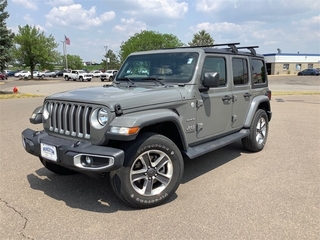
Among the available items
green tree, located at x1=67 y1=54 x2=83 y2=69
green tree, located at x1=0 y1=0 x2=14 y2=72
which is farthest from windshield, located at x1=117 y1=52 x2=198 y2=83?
green tree, located at x1=67 y1=54 x2=83 y2=69

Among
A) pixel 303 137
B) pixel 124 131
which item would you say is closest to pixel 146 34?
pixel 303 137

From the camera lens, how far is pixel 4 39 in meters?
19.4

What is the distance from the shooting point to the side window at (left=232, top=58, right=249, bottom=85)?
5070 mm

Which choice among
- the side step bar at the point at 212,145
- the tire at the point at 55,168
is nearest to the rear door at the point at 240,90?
the side step bar at the point at 212,145

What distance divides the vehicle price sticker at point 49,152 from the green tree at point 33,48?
1820 inches

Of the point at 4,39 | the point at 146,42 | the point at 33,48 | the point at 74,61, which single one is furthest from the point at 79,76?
→ the point at 74,61

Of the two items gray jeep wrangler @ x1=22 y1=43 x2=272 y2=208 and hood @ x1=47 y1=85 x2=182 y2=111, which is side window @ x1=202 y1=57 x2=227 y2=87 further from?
hood @ x1=47 y1=85 x2=182 y2=111

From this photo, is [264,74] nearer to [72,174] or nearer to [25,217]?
[72,174]

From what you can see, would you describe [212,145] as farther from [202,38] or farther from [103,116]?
[202,38]

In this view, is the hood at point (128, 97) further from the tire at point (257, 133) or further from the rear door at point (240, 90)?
the tire at point (257, 133)

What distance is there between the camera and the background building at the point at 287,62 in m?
63.0

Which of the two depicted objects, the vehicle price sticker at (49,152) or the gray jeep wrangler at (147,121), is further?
the vehicle price sticker at (49,152)

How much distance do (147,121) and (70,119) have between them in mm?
969

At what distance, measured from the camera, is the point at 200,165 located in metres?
5.02
